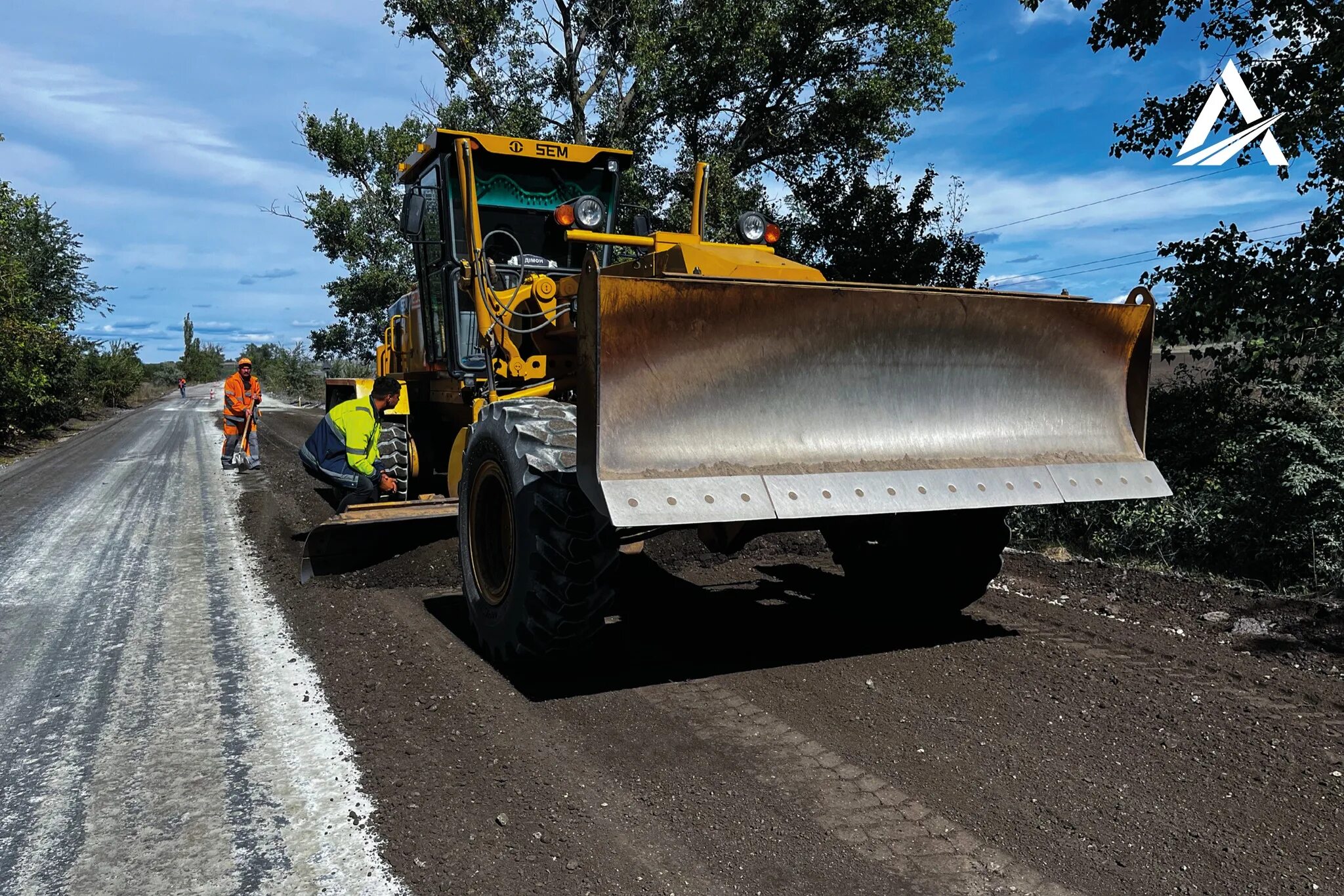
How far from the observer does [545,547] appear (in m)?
4.14

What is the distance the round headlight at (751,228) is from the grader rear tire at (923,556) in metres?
1.86

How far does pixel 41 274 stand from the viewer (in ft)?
93.6

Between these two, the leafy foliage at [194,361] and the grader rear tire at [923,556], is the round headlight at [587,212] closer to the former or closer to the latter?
the grader rear tire at [923,556]

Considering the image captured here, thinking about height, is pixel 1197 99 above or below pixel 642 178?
below

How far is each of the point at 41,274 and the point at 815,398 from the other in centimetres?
3188

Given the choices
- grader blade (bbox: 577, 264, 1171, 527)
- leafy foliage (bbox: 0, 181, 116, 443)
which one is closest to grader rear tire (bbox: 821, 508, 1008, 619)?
grader blade (bbox: 577, 264, 1171, 527)

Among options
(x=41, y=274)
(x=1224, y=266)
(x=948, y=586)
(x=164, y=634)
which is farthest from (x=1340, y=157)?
(x=41, y=274)

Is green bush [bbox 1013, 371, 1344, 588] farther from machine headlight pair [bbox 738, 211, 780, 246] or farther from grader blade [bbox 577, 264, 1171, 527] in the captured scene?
machine headlight pair [bbox 738, 211, 780, 246]

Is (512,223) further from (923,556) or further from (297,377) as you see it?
(297,377)

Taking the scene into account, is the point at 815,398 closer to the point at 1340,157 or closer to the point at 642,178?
the point at 1340,157

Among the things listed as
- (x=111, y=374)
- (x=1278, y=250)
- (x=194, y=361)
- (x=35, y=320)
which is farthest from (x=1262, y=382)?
(x=194, y=361)

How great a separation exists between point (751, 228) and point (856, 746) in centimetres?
333

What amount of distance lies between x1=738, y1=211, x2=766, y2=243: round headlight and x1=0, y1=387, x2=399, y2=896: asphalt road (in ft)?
11.5

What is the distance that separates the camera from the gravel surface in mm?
2838
